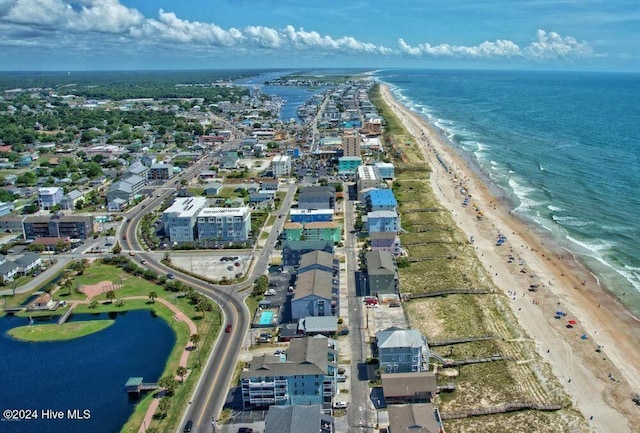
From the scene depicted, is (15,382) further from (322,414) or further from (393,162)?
(393,162)

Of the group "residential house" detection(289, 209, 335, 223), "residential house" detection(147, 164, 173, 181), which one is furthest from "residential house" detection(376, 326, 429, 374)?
"residential house" detection(147, 164, 173, 181)

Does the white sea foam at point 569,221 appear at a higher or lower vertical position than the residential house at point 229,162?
lower

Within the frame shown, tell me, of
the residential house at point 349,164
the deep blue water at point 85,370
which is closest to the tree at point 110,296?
the deep blue water at point 85,370

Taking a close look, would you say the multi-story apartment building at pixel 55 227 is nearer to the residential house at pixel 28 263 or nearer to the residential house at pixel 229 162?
the residential house at pixel 28 263

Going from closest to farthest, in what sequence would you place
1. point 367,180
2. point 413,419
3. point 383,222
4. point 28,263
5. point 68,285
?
point 413,419
point 68,285
point 28,263
point 383,222
point 367,180

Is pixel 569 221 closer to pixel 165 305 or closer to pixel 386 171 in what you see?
pixel 386 171

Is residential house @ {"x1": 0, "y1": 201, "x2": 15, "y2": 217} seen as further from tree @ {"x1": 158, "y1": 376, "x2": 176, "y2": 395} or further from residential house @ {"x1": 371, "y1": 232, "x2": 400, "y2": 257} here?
residential house @ {"x1": 371, "y1": 232, "x2": 400, "y2": 257}

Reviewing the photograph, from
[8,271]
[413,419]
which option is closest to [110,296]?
[8,271]
